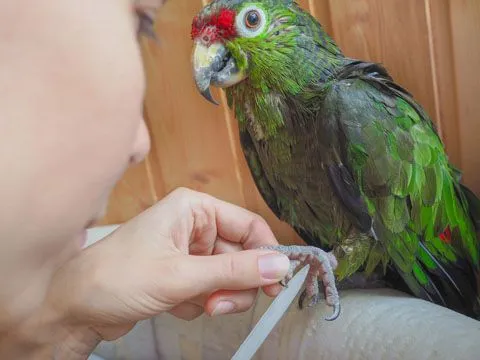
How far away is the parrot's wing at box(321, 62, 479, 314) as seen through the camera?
2.51 feet

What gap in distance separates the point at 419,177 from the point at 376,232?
0.31 feet

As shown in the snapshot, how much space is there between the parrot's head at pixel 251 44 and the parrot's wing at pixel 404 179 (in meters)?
0.07

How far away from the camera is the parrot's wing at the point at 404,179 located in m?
0.77

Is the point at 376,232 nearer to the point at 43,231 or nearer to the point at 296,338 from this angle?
the point at 296,338

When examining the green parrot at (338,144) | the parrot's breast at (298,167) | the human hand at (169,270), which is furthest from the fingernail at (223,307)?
the parrot's breast at (298,167)

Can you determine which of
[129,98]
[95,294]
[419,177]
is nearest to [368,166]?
[419,177]

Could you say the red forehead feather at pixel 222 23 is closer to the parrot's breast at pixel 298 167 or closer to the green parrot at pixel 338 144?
the green parrot at pixel 338 144

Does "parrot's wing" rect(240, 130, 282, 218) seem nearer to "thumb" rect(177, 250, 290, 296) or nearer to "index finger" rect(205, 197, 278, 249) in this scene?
"index finger" rect(205, 197, 278, 249)

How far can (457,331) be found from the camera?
27.5 inches

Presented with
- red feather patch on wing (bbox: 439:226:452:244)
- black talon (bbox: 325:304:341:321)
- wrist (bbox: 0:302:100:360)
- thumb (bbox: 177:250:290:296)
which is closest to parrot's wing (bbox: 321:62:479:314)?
red feather patch on wing (bbox: 439:226:452:244)

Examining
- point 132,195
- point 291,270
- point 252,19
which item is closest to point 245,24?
point 252,19

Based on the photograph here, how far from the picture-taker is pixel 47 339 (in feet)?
2.30

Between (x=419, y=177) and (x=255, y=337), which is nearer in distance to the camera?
(x=255, y=337)

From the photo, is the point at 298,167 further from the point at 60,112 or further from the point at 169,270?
the point at 60,112
